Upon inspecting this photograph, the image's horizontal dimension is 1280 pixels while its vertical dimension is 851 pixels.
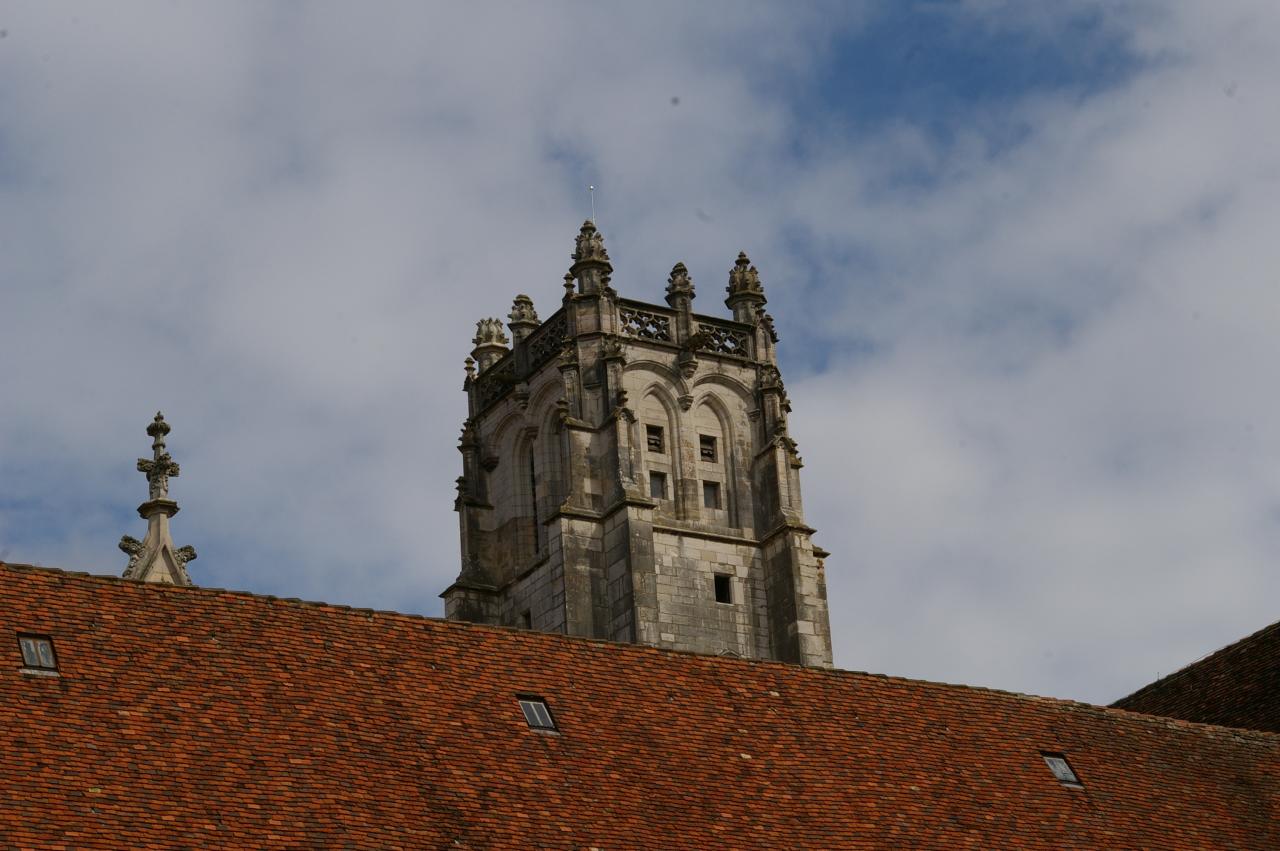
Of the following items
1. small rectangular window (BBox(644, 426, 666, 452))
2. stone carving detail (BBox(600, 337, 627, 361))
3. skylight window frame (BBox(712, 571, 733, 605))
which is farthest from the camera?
small rectangular window (BBox(644, 426, 666, 452))

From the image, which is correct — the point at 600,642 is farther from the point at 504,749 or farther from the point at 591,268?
the point at 591,268

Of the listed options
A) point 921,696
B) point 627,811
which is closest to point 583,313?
point 921,696

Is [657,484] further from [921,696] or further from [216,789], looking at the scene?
[216,789]

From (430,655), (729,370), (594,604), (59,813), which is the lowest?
(59,813)

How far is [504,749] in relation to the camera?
32281 millimetres

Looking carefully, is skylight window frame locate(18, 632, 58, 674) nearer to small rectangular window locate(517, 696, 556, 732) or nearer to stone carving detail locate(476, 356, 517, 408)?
small rectangular window locate(517, 696, 556, 732)

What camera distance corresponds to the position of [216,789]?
29.2 metres

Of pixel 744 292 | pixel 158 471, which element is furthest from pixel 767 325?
pixel 158 471

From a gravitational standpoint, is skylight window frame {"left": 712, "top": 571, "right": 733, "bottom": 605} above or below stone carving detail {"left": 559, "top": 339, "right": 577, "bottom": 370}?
below

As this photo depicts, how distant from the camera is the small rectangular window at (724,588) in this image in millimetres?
73188

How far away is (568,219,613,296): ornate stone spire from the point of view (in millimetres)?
76750

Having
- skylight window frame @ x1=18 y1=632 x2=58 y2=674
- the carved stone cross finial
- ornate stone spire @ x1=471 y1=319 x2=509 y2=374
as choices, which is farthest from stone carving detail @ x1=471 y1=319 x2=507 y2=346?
skylight window frame @ x1=18 y1=632 x2=58 y2=674

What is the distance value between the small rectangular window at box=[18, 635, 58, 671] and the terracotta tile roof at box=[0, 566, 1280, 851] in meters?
0.13

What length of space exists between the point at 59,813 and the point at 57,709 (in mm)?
2013
